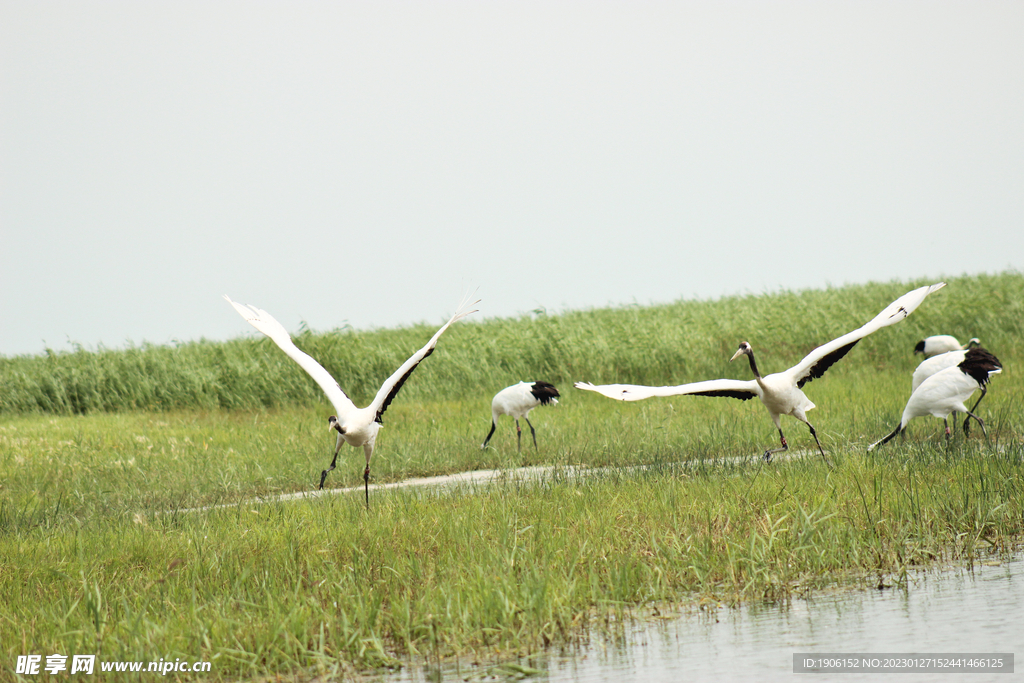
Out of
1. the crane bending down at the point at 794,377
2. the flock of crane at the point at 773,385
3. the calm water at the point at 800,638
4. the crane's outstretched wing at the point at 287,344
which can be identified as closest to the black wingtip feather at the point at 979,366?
the flock of crane at the point at 773,385

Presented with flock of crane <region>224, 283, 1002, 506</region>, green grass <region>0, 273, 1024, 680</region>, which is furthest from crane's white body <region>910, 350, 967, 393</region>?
flock of crane <region>224, 283, 1002, 506</region>

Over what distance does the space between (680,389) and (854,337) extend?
1731 mm

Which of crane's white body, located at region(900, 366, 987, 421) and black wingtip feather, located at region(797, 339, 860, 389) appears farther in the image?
crane's white body, located at region(900, 366, 987, 421)

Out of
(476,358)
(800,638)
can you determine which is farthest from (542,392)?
(800,638)

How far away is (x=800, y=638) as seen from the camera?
4.81 metres

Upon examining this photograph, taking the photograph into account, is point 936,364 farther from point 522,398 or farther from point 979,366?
point 522,398

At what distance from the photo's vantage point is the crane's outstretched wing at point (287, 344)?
8930mm

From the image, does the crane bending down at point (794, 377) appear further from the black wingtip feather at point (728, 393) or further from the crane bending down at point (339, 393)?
the crane bending down at point (339, 393)

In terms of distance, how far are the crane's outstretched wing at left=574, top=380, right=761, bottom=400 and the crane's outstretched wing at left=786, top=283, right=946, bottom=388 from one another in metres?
0.50

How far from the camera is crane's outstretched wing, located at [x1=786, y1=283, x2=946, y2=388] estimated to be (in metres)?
8.11

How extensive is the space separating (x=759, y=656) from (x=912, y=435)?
692cm

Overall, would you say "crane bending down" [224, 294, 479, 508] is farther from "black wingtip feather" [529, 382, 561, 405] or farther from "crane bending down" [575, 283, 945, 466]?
"black wingtip feather" [529, 382, 561, 405]

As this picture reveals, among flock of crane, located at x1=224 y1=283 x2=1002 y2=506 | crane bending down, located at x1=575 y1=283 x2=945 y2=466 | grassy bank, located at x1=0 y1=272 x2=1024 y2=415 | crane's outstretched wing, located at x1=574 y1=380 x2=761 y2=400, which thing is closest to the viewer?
crane's outstretched wing, located at x1=574 y1=380 x2=761 y2=400

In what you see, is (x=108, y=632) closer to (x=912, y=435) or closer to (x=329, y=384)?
(x=329, y=384)
